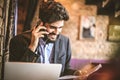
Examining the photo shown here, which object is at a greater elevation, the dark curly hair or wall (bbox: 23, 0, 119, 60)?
the dark curly hair

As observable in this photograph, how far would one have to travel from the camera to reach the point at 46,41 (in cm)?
272

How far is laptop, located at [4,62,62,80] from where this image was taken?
2.48 metres

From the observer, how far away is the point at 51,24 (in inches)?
107

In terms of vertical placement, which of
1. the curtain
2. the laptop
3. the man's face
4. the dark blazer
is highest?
the curtain

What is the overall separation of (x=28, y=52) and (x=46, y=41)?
0.17 meters

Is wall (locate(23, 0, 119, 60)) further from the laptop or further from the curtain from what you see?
the laptop

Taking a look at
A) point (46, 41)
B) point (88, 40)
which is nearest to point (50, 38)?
point (46, 41)

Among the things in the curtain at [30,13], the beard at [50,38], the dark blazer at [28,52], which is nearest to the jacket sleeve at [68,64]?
the dark blazer at [28,52]

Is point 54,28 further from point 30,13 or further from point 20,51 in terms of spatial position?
point 20,51

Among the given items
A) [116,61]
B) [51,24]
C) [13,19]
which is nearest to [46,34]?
[51,24]

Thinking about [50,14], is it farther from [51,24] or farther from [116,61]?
[116,61]

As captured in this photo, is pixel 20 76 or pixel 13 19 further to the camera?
pixel 13 19

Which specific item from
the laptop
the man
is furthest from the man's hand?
the laptop

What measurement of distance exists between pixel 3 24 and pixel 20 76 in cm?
47
